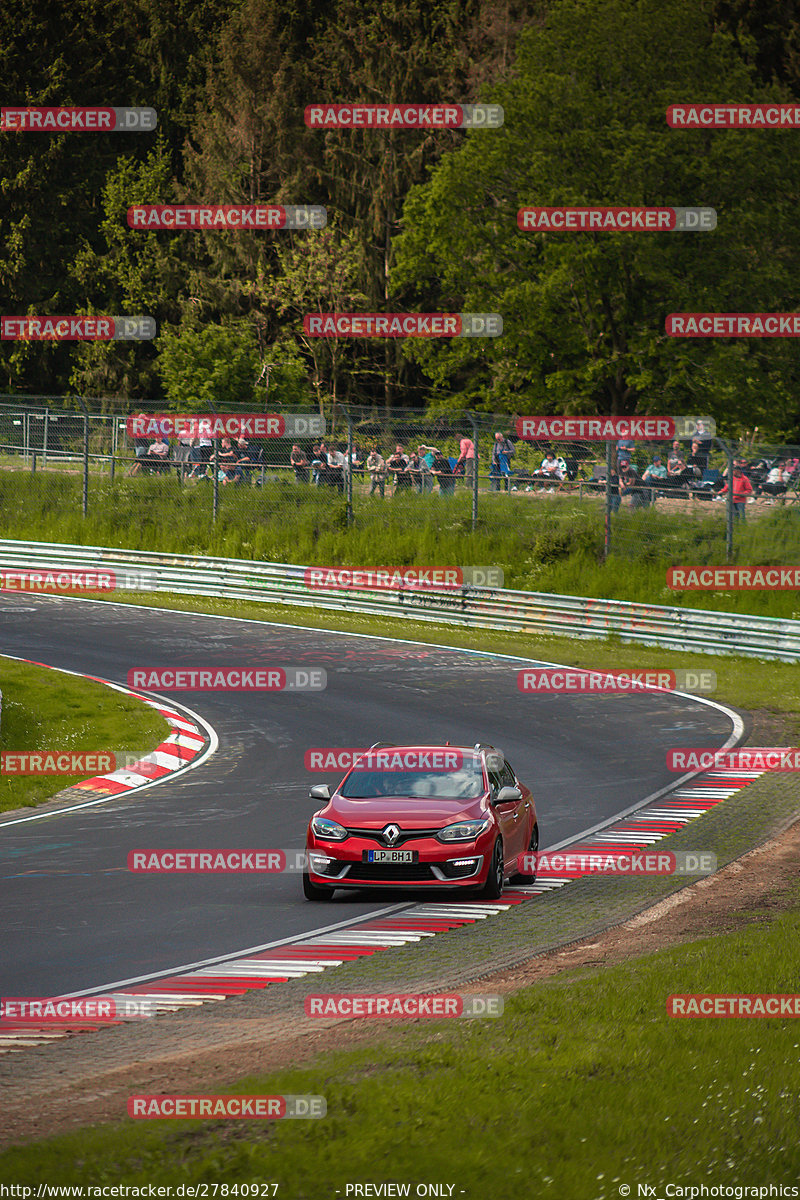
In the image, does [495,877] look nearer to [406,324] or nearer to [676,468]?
[676,468]

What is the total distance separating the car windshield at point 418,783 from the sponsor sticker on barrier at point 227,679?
38.8 ft

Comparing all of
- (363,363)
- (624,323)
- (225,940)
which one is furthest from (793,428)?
(225,940)

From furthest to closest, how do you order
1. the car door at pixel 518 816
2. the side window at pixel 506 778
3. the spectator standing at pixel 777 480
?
the spectator standing at pixel 777 480
the side window at pixel 506 778
the car door at pixel 518 816

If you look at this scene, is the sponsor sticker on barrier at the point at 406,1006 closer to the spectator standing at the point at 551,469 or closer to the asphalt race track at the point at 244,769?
the asphalt race track at the point at 244,769

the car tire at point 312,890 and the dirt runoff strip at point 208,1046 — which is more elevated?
the dirt runoff strip at point 208,1046

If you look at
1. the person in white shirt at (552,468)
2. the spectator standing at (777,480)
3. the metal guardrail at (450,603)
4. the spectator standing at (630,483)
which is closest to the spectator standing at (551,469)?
the person in white shirt at (552,468)

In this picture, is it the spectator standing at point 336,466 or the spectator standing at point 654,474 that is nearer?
the spectator standing at point 654,474

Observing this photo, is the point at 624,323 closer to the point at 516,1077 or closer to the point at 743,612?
the point at 743,612

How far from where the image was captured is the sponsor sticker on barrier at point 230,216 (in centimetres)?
6034

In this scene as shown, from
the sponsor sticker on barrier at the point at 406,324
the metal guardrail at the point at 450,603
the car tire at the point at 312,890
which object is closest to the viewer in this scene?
the car tire at the point at 312,890

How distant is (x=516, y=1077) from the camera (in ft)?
23.9

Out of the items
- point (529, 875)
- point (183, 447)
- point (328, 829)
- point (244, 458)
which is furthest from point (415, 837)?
point (183, 447)

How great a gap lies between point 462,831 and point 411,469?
918 inches

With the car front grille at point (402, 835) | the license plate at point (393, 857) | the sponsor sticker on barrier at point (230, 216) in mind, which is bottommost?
the license plate at point (393, 857)
